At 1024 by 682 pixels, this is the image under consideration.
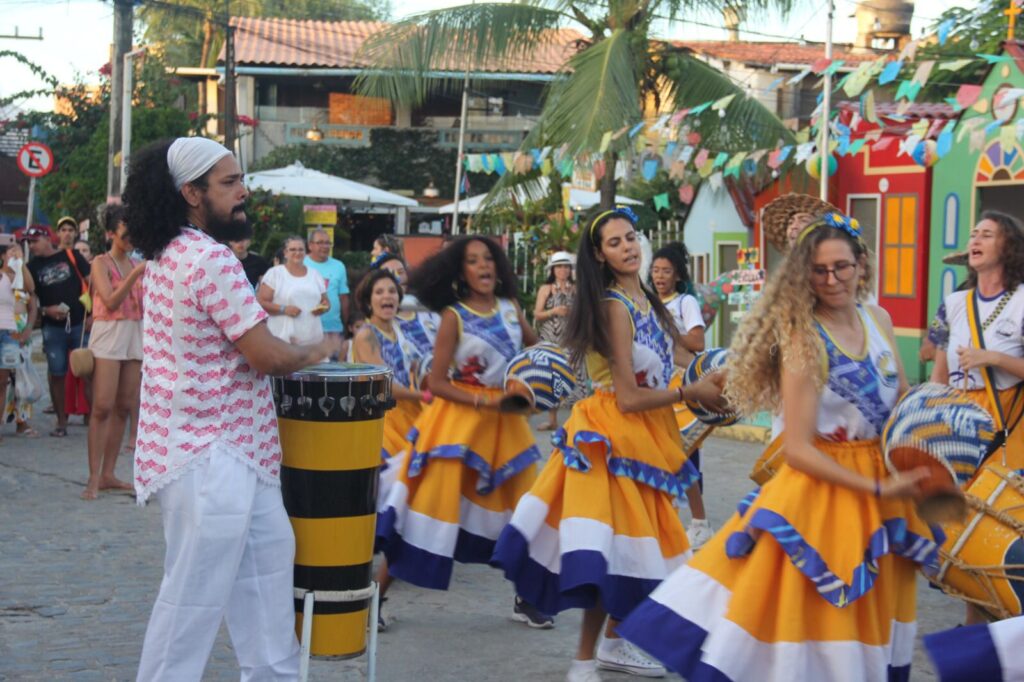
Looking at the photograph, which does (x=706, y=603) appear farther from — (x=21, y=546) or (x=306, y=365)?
(x=21, y=546)

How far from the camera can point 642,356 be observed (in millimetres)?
5121

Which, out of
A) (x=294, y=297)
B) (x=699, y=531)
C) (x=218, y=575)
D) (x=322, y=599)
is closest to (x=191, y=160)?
→ (x=218, y=575)

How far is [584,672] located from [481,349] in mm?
1598

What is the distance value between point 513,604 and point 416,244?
20201mm

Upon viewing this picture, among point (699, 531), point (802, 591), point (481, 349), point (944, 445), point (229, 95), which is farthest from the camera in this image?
point (229, 95)

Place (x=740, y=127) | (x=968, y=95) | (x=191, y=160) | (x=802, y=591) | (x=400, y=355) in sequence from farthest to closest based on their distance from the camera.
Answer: (x=740, y=127) → (x=968, y=95) → (x=400, y=355) → (x=191, y=160) → (x=802, y=591)

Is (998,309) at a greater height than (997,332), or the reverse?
(998,309)

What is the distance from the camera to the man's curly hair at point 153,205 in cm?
375

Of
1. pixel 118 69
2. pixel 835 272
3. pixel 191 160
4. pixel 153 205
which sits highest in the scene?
pixel 118 69

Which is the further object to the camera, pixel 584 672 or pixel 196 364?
pixel 584 672

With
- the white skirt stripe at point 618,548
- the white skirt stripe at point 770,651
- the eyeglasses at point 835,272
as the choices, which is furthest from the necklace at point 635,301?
the white skirt stripe at point 770,651

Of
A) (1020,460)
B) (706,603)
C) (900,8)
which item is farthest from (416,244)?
(706,603)

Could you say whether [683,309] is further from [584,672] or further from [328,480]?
[328,480]

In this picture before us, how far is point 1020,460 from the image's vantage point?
18.7 ft
